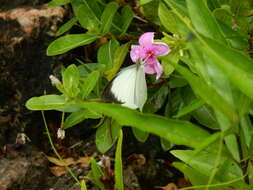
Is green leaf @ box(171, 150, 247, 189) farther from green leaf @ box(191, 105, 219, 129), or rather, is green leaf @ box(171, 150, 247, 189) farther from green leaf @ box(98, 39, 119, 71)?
green leaf @ box(98, 39, 119, 71)

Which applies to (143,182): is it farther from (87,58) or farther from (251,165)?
(251,165)

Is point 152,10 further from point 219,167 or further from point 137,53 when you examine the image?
point 219,167

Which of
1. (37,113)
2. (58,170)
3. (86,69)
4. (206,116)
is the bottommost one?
(58,170)

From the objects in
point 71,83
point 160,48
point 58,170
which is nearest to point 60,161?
point 58,170

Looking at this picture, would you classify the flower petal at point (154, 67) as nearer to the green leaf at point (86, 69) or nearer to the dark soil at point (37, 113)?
the green leaf at point (86, 69)

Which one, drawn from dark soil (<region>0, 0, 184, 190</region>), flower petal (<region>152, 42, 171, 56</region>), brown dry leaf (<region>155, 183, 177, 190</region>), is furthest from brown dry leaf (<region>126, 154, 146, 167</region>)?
flower petal (<region>152, 42, 171, 56</region>)

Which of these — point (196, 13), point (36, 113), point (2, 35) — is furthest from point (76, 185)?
point (196, 13)
